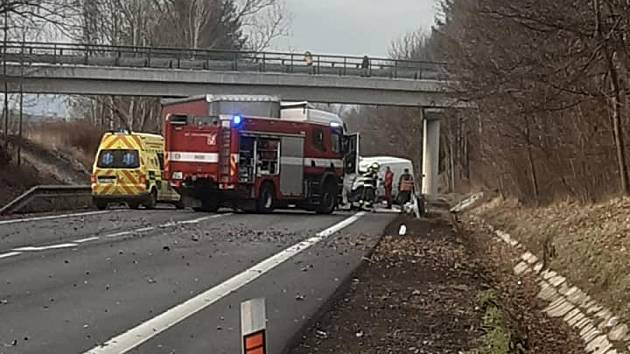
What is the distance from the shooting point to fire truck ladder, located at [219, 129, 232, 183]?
32.4 meters

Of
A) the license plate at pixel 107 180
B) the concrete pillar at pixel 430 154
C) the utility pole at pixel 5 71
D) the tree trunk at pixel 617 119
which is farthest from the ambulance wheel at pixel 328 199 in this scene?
the concrete pillar at pixel 430 154

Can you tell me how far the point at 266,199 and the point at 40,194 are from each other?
6.63 meters

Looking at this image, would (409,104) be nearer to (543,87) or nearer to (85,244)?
(543,87)

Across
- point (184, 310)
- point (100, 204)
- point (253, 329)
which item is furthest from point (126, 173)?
point (253, 329)

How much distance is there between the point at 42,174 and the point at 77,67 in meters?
6.96

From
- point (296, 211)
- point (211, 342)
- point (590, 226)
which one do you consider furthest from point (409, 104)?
point (211, 342)

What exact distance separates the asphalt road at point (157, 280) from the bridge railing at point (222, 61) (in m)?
29.8

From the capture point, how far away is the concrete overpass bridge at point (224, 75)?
54.2m

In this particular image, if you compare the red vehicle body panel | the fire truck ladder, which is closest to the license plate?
the red vehicle body panel

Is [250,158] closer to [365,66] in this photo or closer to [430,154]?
[365,66]

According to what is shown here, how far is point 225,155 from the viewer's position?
3244cm

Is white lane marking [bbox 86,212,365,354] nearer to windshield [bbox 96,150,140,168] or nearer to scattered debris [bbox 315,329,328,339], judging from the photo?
scattered debris [bbox 315,329,328,339]

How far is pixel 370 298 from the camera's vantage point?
13.6m

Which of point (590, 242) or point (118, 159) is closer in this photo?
point (590, 242)
